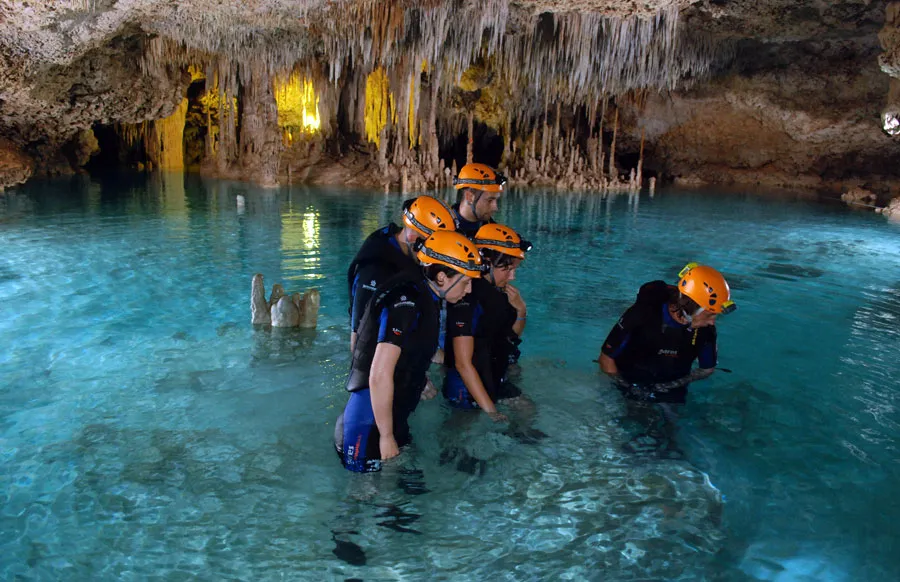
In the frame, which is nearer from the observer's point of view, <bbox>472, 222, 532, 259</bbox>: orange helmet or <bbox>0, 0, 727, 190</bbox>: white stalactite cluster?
<bbox>472, 222, 532, 259</bbox>: orange helmet

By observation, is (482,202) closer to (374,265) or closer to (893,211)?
(374,265)

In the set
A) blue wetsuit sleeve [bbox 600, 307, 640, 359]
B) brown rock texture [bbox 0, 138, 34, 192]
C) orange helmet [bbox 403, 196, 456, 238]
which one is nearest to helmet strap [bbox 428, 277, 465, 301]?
orange helmet [bbox 403, 196, 456, 238]

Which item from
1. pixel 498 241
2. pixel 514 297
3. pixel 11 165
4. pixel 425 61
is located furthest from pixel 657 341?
pixel 11 165

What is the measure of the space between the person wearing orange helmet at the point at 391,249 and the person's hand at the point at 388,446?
0.78 m

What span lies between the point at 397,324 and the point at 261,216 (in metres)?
12.6

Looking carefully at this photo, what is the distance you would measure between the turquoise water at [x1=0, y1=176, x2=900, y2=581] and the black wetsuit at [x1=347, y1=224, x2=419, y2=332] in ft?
3.27

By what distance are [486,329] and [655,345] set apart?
119 centimetres

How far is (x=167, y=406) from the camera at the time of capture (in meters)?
4.89

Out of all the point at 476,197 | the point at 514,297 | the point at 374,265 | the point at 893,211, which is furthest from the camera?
the point at 893,211

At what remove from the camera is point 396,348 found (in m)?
3.22

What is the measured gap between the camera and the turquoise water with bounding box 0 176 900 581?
10.9 feet

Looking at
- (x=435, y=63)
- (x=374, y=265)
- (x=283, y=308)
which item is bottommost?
(x=283, y=308)

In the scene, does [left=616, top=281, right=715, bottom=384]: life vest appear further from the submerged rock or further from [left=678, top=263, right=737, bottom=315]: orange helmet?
the submerged rock

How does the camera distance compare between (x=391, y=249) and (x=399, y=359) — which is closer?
(x=399, y=359)
